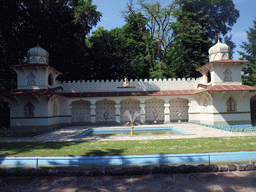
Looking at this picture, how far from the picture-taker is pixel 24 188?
4.98 meters

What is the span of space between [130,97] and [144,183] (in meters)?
15.5

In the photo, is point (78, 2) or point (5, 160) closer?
point (5, 160)

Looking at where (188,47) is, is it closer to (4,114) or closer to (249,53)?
(249,53)

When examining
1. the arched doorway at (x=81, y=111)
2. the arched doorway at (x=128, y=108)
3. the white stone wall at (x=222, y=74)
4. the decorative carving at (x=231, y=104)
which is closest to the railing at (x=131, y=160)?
the decorative carving at (x=231, y=104)

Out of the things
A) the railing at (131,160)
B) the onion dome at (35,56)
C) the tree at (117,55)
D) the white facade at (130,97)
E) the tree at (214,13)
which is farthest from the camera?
the tree at (214,13)

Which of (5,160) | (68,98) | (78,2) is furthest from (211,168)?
(78,2)

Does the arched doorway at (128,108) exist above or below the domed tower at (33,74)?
below

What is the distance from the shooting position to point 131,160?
6383 millimetres

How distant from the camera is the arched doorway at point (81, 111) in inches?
872

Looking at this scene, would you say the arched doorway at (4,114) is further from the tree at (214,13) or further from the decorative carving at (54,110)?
the tree at (214,13)

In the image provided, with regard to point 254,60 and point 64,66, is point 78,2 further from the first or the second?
point 254,60

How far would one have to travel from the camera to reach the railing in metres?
6.20

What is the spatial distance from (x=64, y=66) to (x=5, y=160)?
63.9ft

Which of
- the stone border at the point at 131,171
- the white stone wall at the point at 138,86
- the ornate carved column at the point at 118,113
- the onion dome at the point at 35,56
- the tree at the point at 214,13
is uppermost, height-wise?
the tree at the point at 214,13
